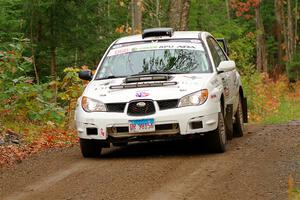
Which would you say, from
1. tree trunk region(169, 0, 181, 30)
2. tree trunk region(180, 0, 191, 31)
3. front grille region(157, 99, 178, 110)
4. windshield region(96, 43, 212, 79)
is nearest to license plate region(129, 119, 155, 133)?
front grille region(157, 99, 178, 110)

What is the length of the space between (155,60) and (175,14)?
910 centimetres

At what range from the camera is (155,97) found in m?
9.70

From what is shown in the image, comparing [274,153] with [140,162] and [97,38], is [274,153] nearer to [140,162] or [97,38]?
[140,162]

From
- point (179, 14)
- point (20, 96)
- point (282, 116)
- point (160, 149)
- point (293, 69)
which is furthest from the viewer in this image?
point (293, 69)

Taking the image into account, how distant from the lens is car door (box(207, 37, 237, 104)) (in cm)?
1134

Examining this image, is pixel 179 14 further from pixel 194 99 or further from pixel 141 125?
pixel 141 125

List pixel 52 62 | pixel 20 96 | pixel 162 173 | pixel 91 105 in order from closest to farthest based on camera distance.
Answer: pixel 162 173, pixel 91 105, pixel 20 96, pixel 52 62

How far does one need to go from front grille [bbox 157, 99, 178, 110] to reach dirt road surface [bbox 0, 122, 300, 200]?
711 mm

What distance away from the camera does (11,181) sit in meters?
8.64

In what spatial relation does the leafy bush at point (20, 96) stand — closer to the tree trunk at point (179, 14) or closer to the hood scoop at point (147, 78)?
the hood scoop at point (147, 78)

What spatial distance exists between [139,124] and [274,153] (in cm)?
195

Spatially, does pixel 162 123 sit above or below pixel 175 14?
below

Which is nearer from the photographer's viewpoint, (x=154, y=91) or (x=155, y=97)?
(x=155, y=97)

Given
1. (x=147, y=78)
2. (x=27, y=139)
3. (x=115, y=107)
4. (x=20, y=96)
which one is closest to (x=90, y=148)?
(x=115, y=107)
